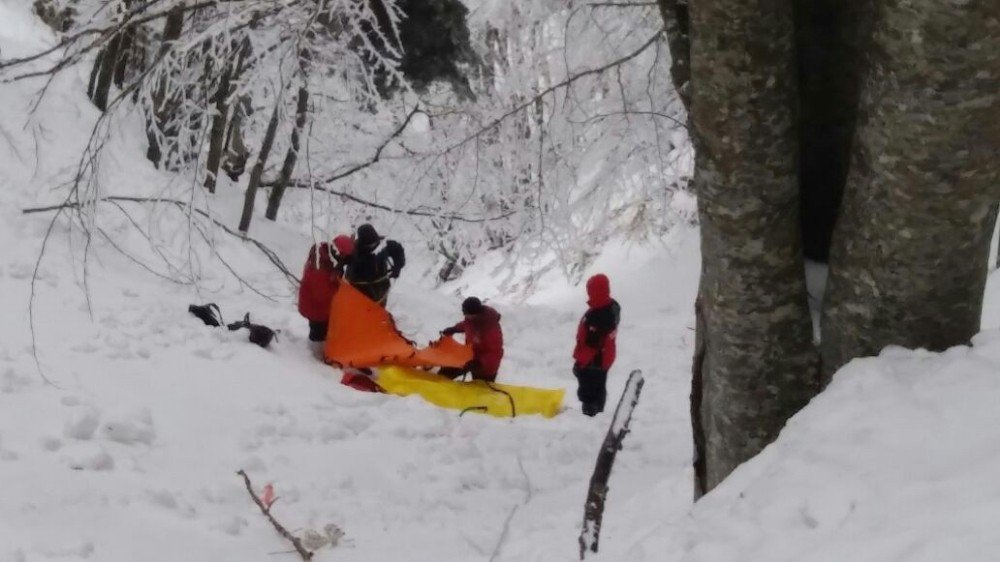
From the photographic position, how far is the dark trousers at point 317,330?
6.99 metres

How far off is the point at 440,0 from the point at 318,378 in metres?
4.33

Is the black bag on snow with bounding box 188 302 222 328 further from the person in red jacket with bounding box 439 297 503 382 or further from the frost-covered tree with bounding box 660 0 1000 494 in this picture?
the frost-covered tree with bounding box 660 0 1000 494

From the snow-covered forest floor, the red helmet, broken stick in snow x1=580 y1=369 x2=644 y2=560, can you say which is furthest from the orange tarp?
broken stick in snow x1=580 y1=369 x2=644 y2=560

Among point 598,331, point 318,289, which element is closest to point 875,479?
point 598,331

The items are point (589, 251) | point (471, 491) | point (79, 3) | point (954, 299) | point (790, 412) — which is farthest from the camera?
point (589, 251)

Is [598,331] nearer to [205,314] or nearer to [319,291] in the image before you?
[319,291]

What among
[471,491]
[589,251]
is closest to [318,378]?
[471,491]

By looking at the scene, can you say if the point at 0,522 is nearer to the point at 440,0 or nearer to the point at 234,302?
the point at 234,302

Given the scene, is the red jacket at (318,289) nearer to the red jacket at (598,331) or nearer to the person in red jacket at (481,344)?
the person in red jacket at (481,344)

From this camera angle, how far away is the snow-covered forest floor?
1.91m

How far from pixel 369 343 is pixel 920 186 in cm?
508

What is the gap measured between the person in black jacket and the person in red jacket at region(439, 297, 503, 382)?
87 centimetres

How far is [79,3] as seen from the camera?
372 inches

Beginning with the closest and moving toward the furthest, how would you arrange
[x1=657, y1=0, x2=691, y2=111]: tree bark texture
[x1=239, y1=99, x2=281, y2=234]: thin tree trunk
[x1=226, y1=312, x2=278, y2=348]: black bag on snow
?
1. [x1=657, y1=0, x2=691, y2=111]: tree bark texture
2. [x1=226, y1=312, x2=278, y2=348]: black bag on snow
3. [x1=239, y1=99, x2=281, y2=234]: thin tree trunk
